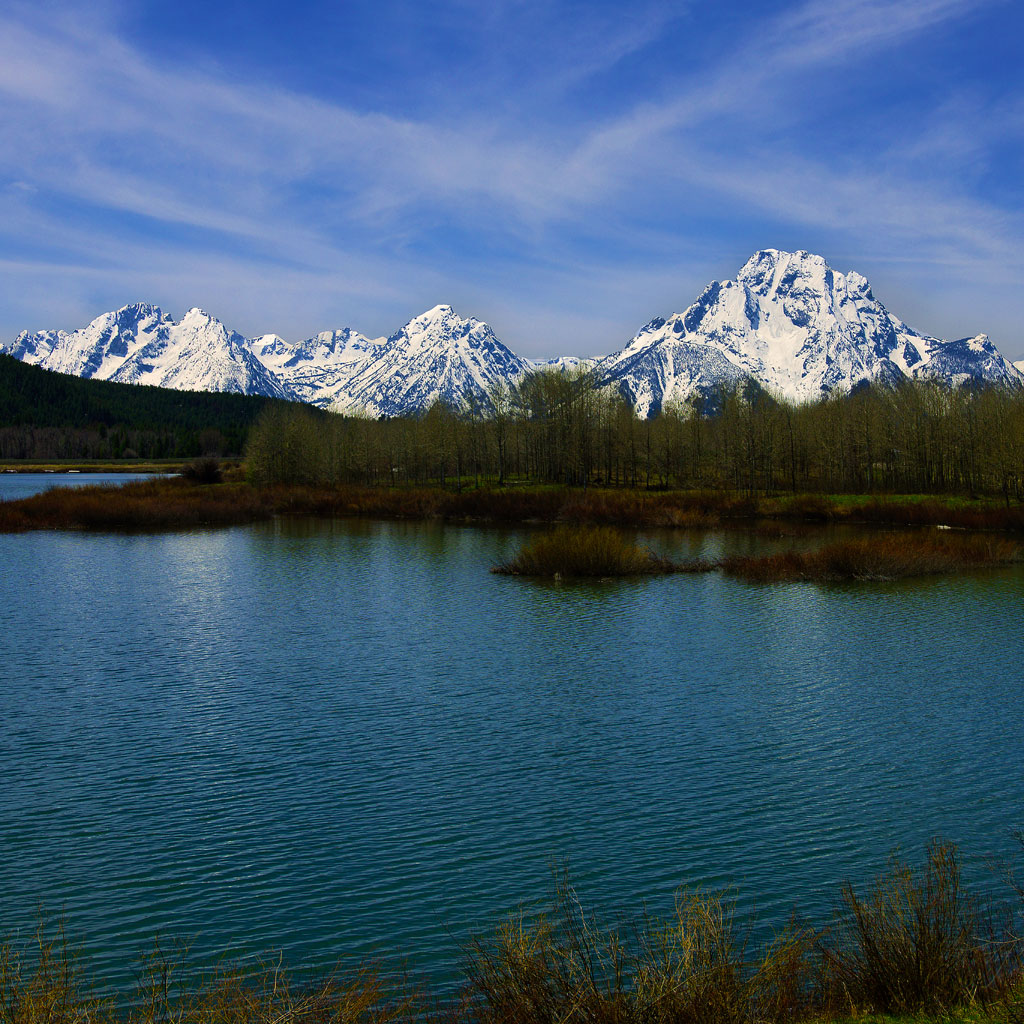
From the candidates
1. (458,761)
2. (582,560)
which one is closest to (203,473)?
(582,560)

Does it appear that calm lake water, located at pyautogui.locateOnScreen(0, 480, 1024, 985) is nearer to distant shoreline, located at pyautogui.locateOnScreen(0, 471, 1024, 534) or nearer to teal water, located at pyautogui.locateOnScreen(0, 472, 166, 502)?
distant shoreline, located at pyautogui.locateOnScreen(0, 471, 1024, 534)

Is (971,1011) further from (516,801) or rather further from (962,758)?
(962,758)

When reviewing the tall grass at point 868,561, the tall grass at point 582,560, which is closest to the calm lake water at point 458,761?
the tall grass at point 868,561

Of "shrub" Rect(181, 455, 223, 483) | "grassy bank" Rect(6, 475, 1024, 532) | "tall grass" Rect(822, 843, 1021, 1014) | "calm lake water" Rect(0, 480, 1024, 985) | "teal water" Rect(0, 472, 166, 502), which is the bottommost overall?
"calm lake water" Rect(0, 480, 1024, 985)

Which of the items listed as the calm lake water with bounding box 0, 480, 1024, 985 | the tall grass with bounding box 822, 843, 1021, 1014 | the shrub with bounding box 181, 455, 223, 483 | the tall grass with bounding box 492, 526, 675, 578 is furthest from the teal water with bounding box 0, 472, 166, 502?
the tall grass with bounding box 822, 843, 1021, 1014

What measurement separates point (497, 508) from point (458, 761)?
Answer: 57.4 metres

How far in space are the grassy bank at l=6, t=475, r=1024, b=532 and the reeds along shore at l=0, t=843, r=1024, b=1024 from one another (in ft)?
185

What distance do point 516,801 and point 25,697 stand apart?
12764 millimetres

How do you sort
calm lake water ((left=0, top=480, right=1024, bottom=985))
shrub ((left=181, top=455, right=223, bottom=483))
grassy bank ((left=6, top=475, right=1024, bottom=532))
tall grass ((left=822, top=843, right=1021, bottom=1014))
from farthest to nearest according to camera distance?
shrub ((left=181, top=455, right=223, bottom=483)) → grassy bank ((left=6, top=475, right=1024, bottom=532)) → calm lake water ((left=0, top=480, right=1024, bottom=985)) → tall grass ((left=822, top=843, right=1021, bottom=1014))

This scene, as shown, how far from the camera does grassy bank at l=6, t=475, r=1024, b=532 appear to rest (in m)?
64.2

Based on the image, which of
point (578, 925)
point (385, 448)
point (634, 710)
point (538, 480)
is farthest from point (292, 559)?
point (385, 448)

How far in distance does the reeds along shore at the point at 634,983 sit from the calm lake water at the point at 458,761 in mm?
666

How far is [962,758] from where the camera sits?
53.8 ft

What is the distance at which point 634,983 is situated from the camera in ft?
27.6
